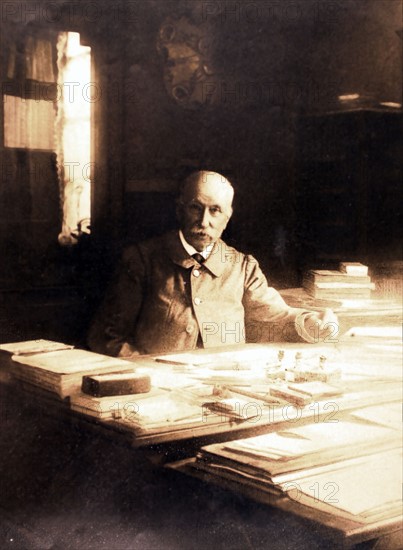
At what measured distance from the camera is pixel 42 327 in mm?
4648

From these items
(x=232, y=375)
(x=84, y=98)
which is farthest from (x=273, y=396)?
(x=84, y=98)

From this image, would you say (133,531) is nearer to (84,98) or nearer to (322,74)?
(84,98)

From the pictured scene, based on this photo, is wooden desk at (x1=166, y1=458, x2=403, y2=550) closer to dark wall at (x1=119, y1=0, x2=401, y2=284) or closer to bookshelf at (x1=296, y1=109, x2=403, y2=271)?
dark wall at (x1=119, y1=0, x2=401, y2=284)

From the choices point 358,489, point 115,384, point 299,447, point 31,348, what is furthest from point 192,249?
point 358,489

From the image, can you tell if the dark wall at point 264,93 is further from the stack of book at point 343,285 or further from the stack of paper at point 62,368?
the stack of paper at point 62,368

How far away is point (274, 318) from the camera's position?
12.0ft

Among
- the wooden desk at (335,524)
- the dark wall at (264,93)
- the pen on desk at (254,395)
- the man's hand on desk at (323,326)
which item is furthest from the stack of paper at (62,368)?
the dark wall at (264,93)

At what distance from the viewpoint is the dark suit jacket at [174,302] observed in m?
3.66

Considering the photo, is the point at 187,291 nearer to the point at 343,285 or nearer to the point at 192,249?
the point at 192,249

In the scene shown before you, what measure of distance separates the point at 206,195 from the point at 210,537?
81.3 inches

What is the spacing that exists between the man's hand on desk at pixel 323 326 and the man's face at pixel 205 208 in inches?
24.5

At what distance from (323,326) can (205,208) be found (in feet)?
2.65

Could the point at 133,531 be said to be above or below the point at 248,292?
below

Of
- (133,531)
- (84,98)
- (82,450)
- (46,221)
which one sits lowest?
(133,531)
